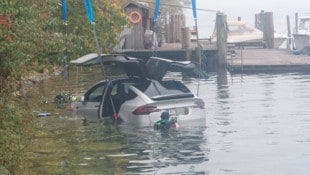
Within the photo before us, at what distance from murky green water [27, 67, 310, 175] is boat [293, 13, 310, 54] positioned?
26650 millimetres

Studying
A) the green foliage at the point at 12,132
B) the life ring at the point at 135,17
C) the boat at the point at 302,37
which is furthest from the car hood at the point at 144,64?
the boat at the point at 302,37

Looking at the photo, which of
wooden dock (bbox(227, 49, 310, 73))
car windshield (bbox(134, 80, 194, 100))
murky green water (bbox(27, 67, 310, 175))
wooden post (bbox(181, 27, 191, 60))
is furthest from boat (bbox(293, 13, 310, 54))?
car windshield (bbox(134, 80, 194, 100))

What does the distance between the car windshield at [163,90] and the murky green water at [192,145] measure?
752 millimetres

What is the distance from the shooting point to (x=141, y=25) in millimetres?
42469

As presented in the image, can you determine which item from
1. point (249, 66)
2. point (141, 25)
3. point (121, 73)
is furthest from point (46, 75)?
point (249, 66)

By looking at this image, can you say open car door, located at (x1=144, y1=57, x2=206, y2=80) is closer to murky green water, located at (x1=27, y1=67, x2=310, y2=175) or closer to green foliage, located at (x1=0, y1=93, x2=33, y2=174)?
murky green water, located at (x1=27, y1=67, x2=310, y2=175)

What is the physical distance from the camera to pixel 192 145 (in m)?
14.6

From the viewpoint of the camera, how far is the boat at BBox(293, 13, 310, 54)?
4957cm

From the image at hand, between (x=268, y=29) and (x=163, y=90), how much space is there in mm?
35413

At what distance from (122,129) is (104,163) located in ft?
12.9

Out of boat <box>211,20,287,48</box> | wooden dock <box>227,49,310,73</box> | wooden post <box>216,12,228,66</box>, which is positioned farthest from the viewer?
boat <box>211,20,287,48</box>

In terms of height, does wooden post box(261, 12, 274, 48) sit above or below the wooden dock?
above

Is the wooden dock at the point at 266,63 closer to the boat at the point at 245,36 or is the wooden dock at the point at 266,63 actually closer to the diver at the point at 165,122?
the boat at the point at 245,36

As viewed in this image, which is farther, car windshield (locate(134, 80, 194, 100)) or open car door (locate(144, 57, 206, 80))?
open car door (locate(144, 57, 206, 80))
